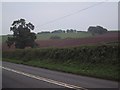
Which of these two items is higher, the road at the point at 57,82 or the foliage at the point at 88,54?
the foliage at the point at 88,54

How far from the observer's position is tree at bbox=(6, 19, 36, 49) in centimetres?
→ 6303

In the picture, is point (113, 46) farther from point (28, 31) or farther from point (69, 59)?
point (28, 31)

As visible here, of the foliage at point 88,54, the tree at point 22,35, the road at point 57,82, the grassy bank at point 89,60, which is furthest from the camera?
the tree at point 22,35

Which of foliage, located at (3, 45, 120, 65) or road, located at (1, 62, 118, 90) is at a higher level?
foliage, located at (3, 45, 120, 65)

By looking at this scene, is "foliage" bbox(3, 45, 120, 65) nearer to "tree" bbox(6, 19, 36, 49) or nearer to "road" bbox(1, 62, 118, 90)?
"road" bbox(1, 62, 118, 90)

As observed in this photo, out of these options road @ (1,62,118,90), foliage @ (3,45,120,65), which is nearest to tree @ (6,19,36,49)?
foliage @ (3,45,120,65)

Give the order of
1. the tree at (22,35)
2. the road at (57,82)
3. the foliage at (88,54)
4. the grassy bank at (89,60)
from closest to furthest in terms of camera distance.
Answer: the road at (57,82), the grassy bank at (89,60), the foliage at (88,54), the tree at (22,35)

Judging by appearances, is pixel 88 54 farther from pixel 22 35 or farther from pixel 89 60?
pixel 22 35

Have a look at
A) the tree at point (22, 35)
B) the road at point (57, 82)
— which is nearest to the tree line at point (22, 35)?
the tree at point (22, 35)

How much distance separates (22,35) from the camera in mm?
63344

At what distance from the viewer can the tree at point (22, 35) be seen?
6303 centimetres

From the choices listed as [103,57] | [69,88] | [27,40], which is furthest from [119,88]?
[27,40]

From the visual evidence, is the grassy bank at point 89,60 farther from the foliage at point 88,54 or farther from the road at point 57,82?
the road at point 57,82

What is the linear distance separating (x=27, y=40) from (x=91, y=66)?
143ft
